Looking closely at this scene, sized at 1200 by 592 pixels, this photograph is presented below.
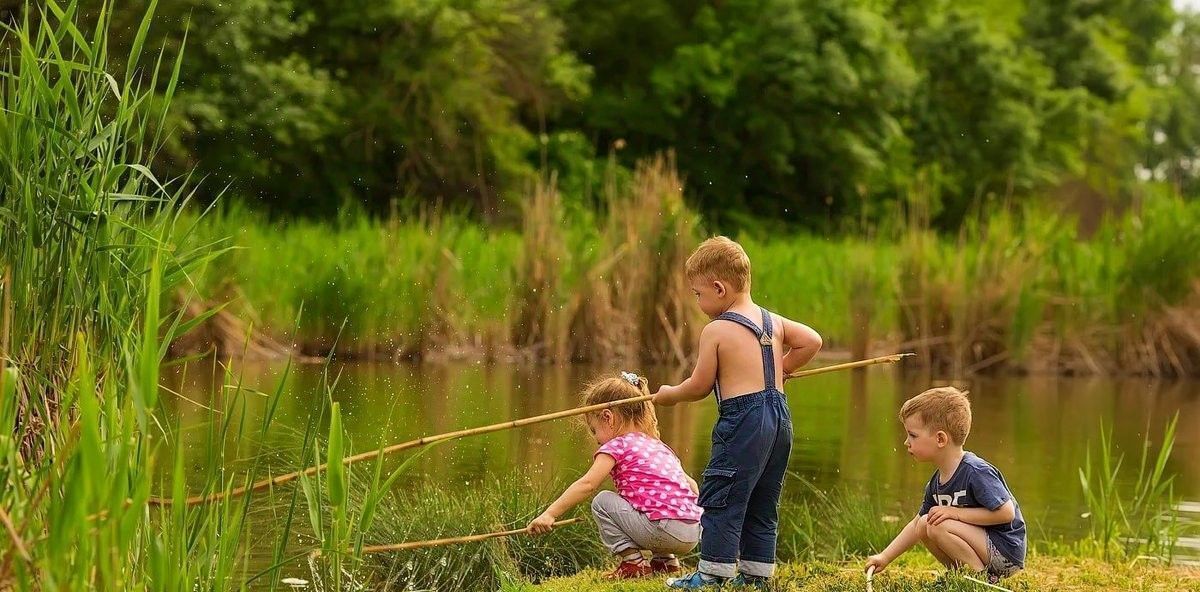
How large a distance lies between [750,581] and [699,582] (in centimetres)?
23

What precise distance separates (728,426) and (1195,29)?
226 feet

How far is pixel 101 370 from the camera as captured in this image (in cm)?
433

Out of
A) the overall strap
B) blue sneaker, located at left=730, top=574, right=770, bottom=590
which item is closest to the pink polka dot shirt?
blue sneaker, located at left=730, top=574, right=770, bottom=590

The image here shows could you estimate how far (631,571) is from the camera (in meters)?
5.59

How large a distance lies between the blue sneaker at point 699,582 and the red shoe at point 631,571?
0.44 m

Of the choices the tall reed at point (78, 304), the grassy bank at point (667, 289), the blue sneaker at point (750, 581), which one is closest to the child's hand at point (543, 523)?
the blue sneaker at point (750, 581)

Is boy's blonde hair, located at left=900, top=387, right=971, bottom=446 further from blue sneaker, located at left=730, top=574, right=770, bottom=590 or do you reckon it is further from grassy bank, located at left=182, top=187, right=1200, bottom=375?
grassy bank, located at left=182, top=187, right=1200, bottom=375

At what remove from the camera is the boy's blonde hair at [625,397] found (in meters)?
5.52

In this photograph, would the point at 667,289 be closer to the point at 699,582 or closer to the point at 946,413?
the point at 946,413

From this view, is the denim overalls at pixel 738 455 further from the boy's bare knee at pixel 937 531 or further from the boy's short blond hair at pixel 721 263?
the boy's bare knee at pixel 937 531

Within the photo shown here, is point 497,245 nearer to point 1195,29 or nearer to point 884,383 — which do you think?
point 884,383

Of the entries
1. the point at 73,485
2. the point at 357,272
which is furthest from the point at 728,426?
the point at 357,272

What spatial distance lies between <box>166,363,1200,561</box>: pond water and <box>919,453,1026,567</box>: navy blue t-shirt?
168 cm

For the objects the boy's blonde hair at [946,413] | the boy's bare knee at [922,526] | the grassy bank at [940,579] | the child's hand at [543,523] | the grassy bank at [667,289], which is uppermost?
the boy's blonde hair at [946,413]
